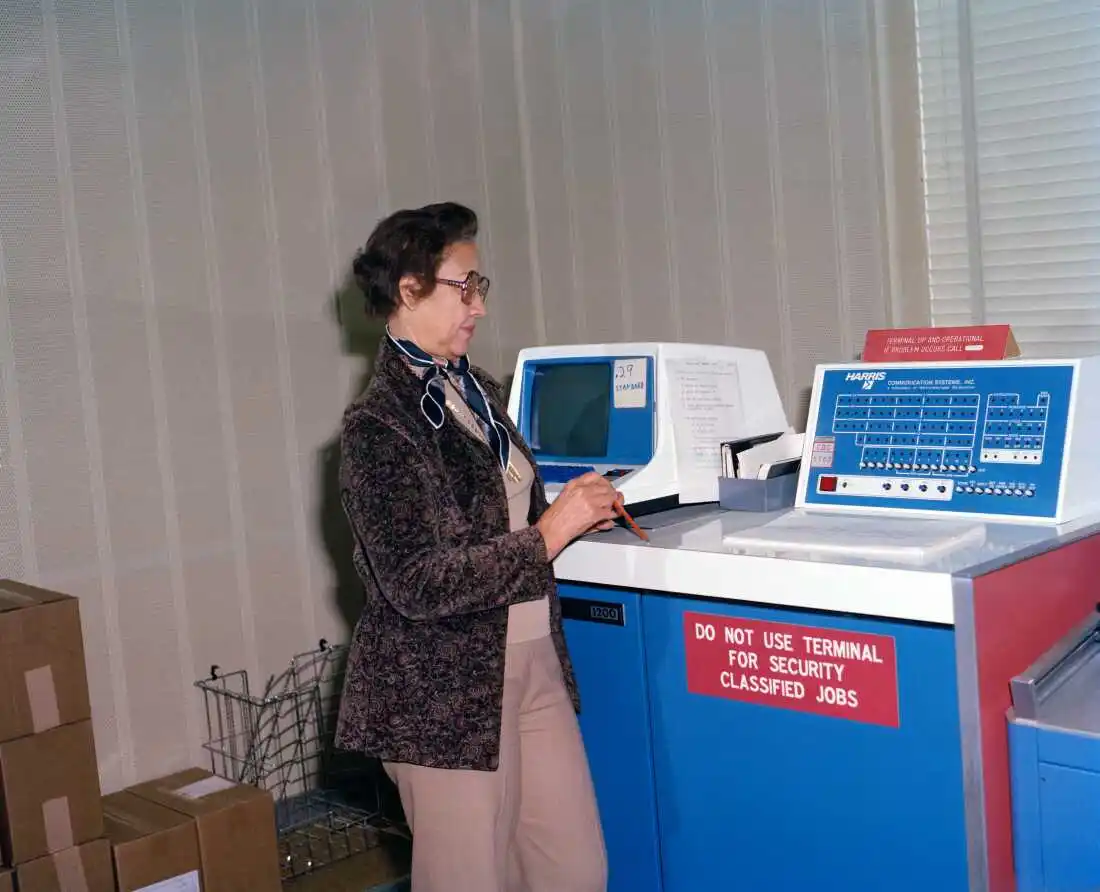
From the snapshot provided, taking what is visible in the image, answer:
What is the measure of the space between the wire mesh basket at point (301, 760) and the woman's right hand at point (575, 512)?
Answer: 1.25 m

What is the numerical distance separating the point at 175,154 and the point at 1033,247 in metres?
2.00

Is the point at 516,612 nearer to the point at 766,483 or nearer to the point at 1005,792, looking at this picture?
the point at 766,483

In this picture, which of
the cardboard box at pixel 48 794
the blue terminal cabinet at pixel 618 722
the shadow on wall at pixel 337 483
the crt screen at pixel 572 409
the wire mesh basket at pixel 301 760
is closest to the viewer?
the blue terminal cabinet at pixel 618 722

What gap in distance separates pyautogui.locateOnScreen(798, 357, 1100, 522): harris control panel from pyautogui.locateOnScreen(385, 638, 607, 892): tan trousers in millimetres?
642

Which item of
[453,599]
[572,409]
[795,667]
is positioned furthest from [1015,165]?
[453,599]

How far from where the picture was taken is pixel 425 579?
1.71 metres

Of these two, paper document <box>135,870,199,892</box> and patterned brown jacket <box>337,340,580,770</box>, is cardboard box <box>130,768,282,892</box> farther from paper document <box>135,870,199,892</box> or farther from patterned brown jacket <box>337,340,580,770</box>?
patterned brown jacket <box>337,340,580,770</box>

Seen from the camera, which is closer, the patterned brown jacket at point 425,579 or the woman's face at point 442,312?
the patterned brown jacket at point 425,579

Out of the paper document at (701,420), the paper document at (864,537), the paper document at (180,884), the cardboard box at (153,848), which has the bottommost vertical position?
A: the paper document at (180,884)

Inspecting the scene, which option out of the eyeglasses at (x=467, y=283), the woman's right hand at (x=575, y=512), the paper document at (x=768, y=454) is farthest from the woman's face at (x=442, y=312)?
the paper document at (x=768, y=454)

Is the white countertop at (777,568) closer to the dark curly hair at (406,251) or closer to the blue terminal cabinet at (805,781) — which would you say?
the blue terminal cabinet at (805,781)

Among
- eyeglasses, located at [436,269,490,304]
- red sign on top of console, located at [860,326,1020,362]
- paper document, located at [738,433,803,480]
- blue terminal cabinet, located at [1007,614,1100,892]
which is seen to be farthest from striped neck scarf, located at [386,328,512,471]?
blue terminal cabinet, located at [1007,614,1100,892]

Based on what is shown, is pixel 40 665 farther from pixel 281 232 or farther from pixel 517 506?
pixel 281 232

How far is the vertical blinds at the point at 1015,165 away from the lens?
2.49 metres
